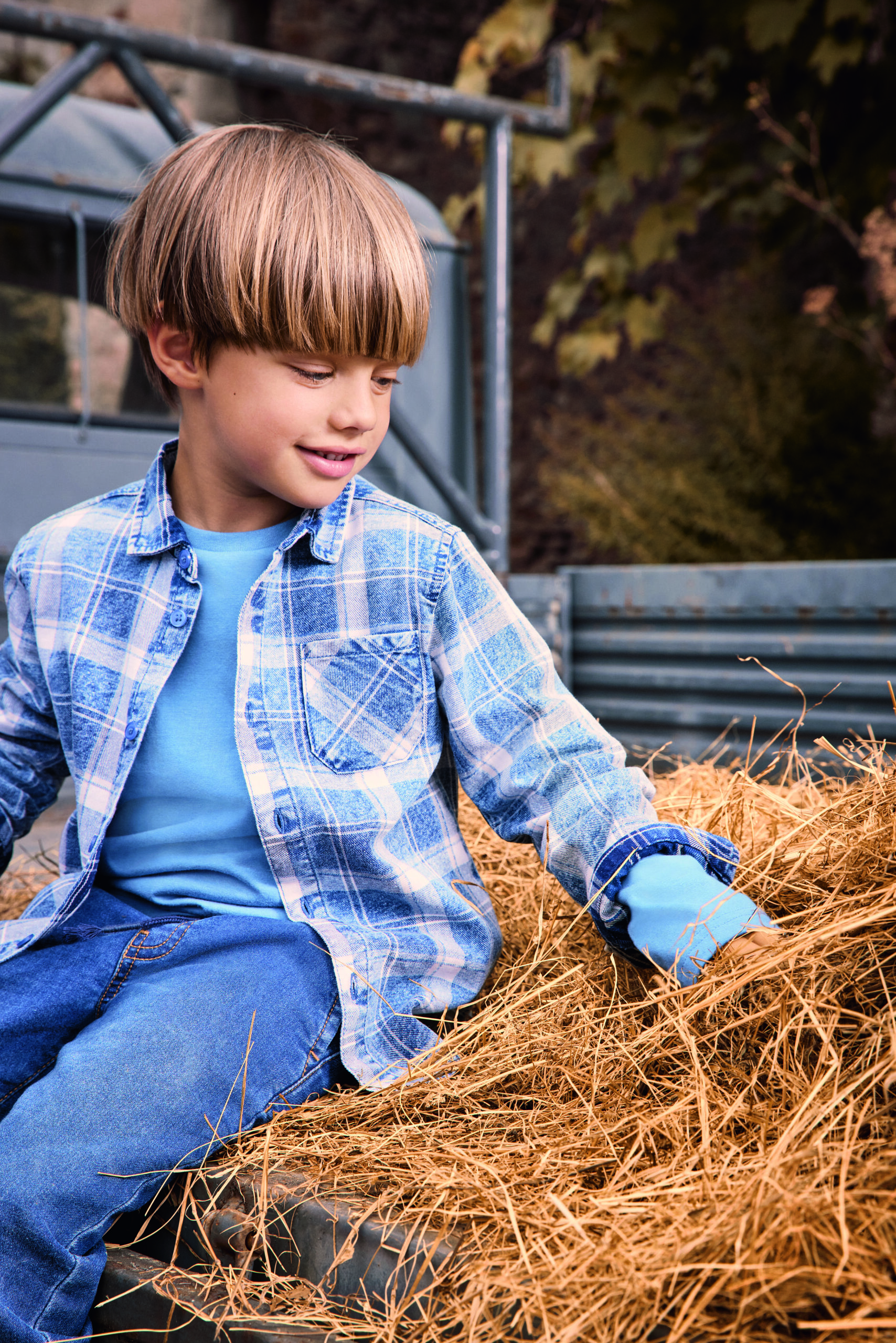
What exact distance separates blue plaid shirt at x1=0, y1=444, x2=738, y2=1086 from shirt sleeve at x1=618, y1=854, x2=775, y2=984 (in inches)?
1.8

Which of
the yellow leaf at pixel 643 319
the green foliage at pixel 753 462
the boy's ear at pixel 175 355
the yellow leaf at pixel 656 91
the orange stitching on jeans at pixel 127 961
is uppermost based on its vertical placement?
the yellow leaf at pixel 656 91

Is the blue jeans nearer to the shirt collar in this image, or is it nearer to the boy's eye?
the shirt collar

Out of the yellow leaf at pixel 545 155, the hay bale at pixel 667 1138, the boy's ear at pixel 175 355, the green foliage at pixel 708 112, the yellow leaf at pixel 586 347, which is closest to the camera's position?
the hay bale at pixel 667 1138

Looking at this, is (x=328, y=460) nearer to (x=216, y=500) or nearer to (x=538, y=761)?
(x=216, y=500)

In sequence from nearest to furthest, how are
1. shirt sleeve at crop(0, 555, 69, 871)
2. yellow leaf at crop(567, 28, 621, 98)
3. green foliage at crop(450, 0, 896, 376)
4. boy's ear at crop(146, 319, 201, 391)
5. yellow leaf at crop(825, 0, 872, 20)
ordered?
boy's ear at crop(146, 319, 201, 391) < shirt sleeve at crop(0, 555, 69, 871) < yellow leaf at crop(825, 0, 872, 20) < green foliage at crop(450, 0, 896, 376) < yellow leaf at crop(567, 28, 621, 98)

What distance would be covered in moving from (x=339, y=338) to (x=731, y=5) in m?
3.20

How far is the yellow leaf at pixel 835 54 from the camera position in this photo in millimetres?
3312

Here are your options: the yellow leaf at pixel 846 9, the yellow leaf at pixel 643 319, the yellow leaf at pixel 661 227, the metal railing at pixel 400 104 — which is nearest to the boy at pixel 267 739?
the metal railing at pixel 400 104

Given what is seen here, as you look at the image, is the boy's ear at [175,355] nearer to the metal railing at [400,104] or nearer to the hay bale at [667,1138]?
the hay bale at [667,1138]

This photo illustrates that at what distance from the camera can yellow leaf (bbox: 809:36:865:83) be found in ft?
10.9

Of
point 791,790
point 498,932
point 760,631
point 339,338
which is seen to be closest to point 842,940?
point 498,932

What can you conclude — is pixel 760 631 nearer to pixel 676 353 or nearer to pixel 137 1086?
pixel 137 1086

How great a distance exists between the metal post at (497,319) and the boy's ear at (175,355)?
6.84 feet

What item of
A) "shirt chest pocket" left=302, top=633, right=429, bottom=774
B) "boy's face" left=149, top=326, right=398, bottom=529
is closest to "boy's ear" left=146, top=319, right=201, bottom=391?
"boy's face" left=149, top=326, right=398, bottom=529
